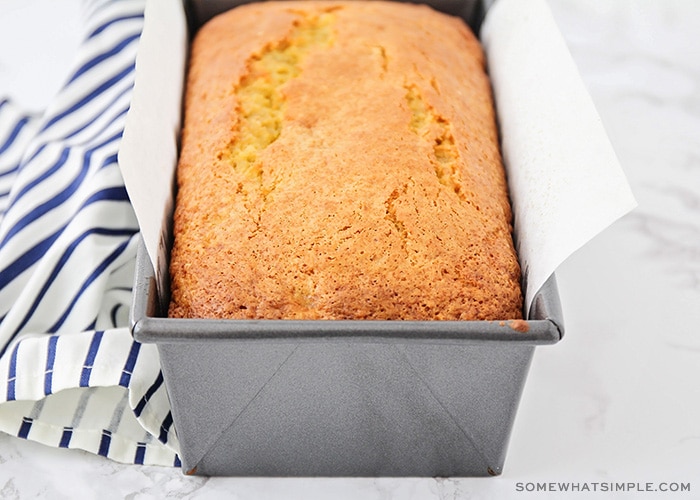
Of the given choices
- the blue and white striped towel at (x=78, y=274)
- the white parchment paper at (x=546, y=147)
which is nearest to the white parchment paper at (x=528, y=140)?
the white parchment paper at (x=546, y=147)

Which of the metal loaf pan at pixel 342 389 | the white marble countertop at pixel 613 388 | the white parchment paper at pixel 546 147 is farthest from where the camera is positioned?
the white marble countertop at pixel 613 388

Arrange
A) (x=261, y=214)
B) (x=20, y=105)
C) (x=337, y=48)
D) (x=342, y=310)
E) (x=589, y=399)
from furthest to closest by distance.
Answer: (x=20, y=105) < (x=337, y=48) < (x=589, y=399) < (x=261, y=214) < (x=342, y=310)

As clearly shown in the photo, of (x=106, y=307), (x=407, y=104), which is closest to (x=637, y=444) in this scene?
(x=407, y=104)

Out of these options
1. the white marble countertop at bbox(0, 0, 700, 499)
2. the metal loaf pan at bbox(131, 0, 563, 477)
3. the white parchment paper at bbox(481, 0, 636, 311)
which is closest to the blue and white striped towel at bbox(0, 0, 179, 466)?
the white marble countertop at bbox(0, 0, 700, 499)

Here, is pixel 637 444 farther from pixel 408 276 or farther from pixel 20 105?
pixel 20 105

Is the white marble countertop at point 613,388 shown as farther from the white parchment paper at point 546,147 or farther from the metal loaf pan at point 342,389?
the white parchment paper at point 546,147
